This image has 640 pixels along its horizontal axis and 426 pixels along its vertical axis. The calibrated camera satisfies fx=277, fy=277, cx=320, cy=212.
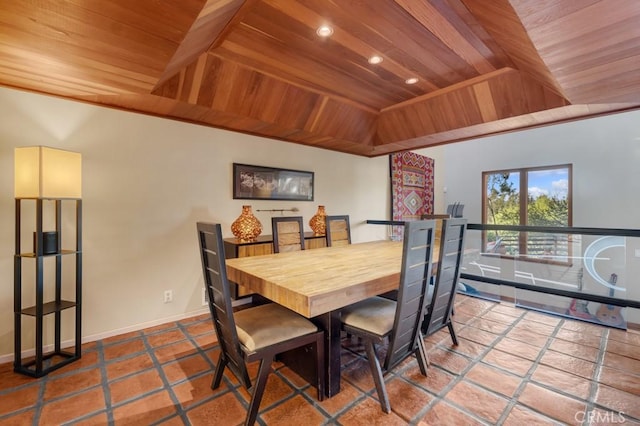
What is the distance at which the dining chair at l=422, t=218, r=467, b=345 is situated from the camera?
185cm

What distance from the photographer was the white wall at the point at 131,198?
83.7 inches

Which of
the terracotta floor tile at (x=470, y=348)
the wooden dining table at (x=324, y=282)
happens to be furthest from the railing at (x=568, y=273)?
the wooden dining table at (x=324, y=282)

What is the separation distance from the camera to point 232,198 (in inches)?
128

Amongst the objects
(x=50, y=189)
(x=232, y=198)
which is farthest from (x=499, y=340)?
(x=50, y=189)

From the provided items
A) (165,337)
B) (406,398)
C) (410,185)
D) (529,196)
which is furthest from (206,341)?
(529,196)

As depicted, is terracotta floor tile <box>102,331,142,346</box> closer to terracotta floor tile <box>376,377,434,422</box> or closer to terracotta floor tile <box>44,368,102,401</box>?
terracotta floor tile <box>44,368,102,401</box>

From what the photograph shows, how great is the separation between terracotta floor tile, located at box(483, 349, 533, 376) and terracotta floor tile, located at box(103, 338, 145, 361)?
9.05 feet

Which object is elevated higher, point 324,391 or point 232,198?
point 232,198

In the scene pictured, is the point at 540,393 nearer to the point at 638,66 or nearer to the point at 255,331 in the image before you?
the point at 255,331

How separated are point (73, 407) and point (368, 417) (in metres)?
1.71

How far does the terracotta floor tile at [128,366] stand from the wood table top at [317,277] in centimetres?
98

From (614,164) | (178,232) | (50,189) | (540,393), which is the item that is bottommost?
(540,393)

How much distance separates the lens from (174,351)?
7.40ft

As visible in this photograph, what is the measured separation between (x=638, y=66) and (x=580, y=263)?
7.38 ft
